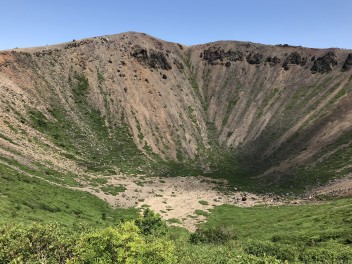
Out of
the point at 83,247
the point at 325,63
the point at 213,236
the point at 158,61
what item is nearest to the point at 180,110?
the point at 158,61

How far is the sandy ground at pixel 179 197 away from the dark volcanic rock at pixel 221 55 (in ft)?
257

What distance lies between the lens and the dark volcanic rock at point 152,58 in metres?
132

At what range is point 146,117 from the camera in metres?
111

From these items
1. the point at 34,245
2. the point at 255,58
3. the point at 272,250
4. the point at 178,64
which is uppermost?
the point at 255,58

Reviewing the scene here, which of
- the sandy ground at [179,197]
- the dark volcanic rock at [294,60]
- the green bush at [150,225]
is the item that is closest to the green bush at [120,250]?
the green bush at [150,225]

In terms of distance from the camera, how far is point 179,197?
234 feet

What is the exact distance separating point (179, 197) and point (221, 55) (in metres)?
95.7

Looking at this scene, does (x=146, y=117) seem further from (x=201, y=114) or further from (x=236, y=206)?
(x=236, y=206)

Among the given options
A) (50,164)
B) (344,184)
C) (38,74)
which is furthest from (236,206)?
(38,74)

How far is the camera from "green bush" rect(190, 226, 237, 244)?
43.3m

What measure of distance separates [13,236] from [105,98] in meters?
90.2

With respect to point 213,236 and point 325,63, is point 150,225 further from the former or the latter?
point 325,63

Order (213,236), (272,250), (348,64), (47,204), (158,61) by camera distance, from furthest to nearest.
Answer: (158,61)
(348,64)
(47,204)
(213,236)
(272,250)

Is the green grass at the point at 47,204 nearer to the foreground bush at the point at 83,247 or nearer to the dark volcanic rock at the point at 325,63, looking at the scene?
the foreground bush at the point at 83,247
